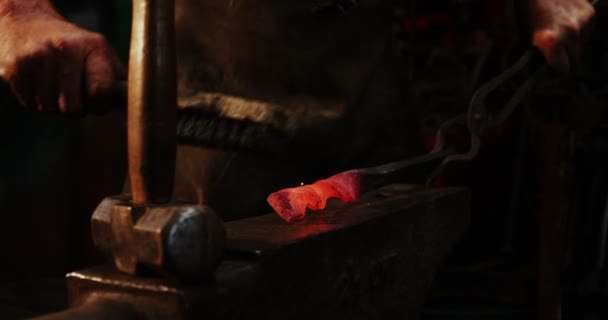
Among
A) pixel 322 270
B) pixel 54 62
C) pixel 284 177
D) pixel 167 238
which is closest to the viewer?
pixel 167 238

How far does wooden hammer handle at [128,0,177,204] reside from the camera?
2.48 ft

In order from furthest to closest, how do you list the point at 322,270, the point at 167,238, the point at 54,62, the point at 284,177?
the point at 284,177
the point at 54,62
the point at 322,270
the point at 167,238

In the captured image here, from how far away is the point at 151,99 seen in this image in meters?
0.76

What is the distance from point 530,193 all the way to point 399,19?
99 cm

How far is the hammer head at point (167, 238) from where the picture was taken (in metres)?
0.71

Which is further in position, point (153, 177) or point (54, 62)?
point (54, 62)

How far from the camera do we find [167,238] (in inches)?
27.9

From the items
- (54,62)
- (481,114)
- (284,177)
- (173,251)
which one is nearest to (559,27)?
(481,114)

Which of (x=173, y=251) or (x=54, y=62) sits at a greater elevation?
(x=54, y=62)

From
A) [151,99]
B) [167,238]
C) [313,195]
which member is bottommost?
[313,195]

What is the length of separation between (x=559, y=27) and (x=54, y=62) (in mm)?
1046

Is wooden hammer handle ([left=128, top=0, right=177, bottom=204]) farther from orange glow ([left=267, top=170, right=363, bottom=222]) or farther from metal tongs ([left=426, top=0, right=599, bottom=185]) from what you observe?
metal tongs ([left=426, top=0, right=599, bottom=185])

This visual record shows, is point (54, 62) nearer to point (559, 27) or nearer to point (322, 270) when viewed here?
point (322, 270)

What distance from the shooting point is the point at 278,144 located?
150 centimetres
